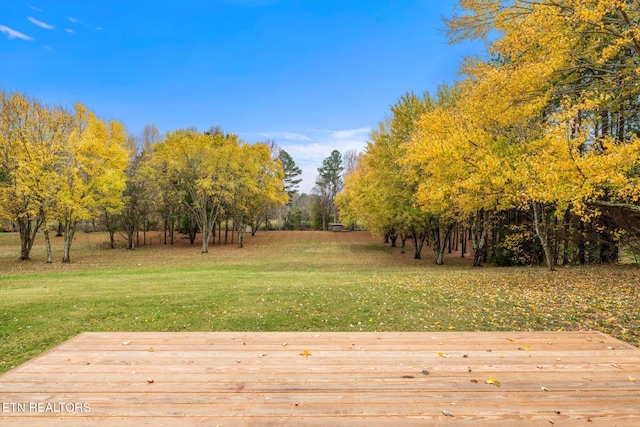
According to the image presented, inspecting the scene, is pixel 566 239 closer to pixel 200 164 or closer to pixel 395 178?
pixel 395 178

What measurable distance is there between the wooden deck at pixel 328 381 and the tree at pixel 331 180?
49.2 meters

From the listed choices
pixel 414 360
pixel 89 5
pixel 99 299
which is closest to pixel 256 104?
pixel 89 5

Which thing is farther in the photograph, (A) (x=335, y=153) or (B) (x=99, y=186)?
(A) (x=335, y=153)

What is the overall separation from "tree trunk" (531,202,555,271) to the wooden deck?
401 inches

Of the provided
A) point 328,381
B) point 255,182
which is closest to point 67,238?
point 255,182

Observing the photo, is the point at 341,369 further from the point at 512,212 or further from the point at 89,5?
the point at 512,212

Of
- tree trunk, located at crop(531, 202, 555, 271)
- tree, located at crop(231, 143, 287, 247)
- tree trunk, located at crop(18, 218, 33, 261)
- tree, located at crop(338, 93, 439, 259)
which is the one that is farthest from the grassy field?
tree, located at crop(231, 143, 287, 247)

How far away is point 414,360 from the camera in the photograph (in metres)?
2.71

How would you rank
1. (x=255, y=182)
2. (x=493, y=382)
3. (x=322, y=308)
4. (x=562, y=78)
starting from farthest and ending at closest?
(x=255, y=182)
(x=562, y=78)
(x=322, y=308)
(x=493, y=382)

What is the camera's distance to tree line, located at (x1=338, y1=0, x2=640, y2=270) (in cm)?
613

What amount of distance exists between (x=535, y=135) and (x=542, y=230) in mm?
4668

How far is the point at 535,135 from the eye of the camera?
10.3m

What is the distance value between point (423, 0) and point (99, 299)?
1195cm

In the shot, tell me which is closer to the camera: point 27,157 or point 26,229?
point 27,157
